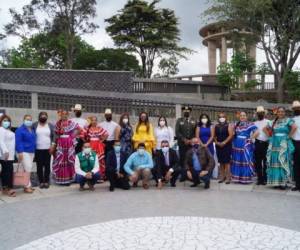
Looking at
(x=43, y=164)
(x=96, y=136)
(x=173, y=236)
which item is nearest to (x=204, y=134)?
(x=96, y=136)

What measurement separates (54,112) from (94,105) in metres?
1.39

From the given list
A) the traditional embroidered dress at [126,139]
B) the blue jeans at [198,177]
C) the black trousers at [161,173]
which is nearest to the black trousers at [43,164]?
the traditional embroidered dress at [126,139]

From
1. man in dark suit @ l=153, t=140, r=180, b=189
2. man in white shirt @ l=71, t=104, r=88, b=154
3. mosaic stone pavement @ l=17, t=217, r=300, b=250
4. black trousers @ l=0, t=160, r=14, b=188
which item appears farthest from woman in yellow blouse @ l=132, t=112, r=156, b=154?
mosaic stone pavement @ l=17, t=217, r=300, b=250

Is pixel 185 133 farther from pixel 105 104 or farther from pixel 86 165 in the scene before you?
pixel 105 104

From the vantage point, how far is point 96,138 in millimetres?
9078

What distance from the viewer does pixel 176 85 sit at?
863 inches

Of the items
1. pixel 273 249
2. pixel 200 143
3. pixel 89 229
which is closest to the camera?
pixel 273 249

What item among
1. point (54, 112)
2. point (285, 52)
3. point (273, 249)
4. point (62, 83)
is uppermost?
point (285, 52)

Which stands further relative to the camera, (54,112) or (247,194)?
(54,112)

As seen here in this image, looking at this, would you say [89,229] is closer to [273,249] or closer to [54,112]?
[273,249]

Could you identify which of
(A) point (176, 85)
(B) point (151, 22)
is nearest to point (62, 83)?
(A) point (176, 85)

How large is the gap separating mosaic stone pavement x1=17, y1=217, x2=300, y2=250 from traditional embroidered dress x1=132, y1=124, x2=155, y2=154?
303 cm

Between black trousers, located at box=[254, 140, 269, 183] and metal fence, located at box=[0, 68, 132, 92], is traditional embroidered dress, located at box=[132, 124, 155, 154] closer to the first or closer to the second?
black trousers, located at box=[254, 140, 269, 183]

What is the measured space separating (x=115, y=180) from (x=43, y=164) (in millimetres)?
1645
